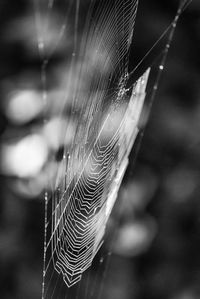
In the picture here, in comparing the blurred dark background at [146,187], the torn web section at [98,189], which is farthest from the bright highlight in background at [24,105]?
the torn web section at [98,189]

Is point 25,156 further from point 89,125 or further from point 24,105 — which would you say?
point 89,125

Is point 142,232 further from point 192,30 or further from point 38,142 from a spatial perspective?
point 192,30

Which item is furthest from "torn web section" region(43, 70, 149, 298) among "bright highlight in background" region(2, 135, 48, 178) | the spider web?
"bright highlight in background" region(2, 135, 48, 178)

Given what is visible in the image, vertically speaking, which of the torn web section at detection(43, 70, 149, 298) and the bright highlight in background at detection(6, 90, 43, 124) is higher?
the bright highlight in background at detection(6, 90, 43, 124)

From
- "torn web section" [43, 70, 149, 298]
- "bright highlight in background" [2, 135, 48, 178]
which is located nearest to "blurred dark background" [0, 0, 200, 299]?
"bright highlight in background" [2, 135, 48, 178]

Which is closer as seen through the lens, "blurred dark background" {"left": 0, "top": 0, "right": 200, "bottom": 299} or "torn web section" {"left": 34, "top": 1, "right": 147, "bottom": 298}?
"torn web section" {"left": 34, "top": 1, "right": 147, "bottom": 298}

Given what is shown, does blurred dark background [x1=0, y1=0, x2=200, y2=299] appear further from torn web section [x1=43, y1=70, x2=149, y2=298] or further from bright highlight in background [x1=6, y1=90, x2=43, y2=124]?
torn web section [x1=43, y1=70, x2=149, y2=298]
